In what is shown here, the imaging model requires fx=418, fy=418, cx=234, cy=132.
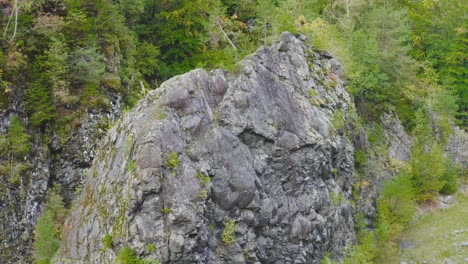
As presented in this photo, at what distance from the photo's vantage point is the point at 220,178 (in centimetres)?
1286

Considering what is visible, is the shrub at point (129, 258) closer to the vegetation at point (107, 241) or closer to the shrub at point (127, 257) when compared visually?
the shrub at point (127, 257)

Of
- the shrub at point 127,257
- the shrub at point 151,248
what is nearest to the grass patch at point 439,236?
the shrub at point 151,248

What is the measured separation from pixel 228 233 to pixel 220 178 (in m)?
1.67

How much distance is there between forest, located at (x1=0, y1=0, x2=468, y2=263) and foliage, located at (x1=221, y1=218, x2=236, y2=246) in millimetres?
5368

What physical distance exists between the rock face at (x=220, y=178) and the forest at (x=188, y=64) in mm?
1698

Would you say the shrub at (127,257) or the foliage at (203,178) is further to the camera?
the foliage at (203,178)

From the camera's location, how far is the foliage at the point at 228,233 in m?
12.6

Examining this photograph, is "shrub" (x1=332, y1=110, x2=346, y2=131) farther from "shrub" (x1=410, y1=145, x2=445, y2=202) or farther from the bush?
the bush

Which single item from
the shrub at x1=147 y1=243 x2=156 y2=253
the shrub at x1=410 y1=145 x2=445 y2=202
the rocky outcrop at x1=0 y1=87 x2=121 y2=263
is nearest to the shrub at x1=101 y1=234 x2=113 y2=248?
the shrub at x1=147 y1=243 x2=156 y2=253

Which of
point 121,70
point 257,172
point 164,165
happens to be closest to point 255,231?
point 257,172

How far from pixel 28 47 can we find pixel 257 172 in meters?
13.0

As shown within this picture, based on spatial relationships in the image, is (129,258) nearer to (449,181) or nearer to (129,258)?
(129,258)

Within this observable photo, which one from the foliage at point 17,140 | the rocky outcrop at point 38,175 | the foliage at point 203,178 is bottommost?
the rocky outcrop at point 38,175

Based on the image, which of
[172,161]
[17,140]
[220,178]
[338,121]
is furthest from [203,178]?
[17,140]
